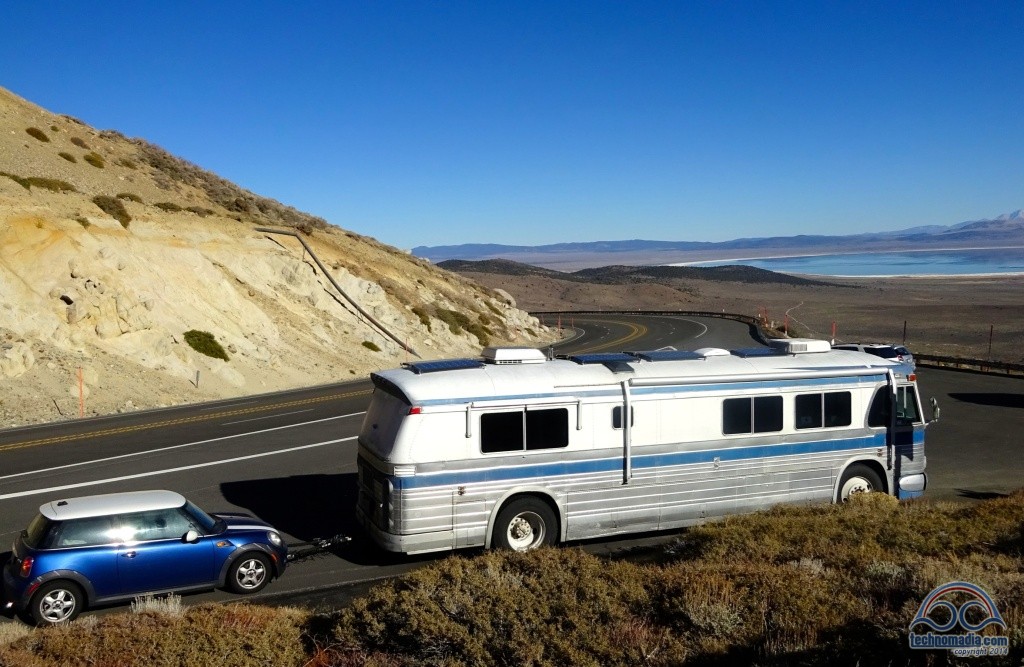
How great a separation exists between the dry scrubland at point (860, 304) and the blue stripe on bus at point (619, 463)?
1549 inches

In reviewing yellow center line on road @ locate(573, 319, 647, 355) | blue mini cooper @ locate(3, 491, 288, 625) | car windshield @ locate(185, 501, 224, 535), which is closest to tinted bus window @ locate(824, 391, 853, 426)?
blue mini cooper @ locate(3, 491, 288, 625)

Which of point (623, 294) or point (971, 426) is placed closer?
point (971, 426)

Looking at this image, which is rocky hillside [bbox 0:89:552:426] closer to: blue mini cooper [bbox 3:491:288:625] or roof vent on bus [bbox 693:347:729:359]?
blue mini cooper [bbox 3:491:288:625]

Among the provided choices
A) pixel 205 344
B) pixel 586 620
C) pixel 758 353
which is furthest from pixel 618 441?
pixel 205 344

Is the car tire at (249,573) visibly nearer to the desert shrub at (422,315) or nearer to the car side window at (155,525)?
the car side window at (155,525)

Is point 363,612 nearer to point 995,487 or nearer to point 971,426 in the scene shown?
point 995,487

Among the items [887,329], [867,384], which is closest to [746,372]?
[867,384]

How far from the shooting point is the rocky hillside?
101ft

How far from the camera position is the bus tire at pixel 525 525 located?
11.9 meters

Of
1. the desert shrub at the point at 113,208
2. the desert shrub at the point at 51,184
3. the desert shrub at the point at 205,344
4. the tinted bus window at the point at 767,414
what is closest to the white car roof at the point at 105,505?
the tinted bus window at the point at 767,414

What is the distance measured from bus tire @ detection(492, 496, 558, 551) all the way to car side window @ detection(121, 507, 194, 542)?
165 inches

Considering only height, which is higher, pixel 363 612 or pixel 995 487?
pixel 363 612

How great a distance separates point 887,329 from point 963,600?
7196 centimetres

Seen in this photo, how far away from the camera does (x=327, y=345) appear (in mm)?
42781
